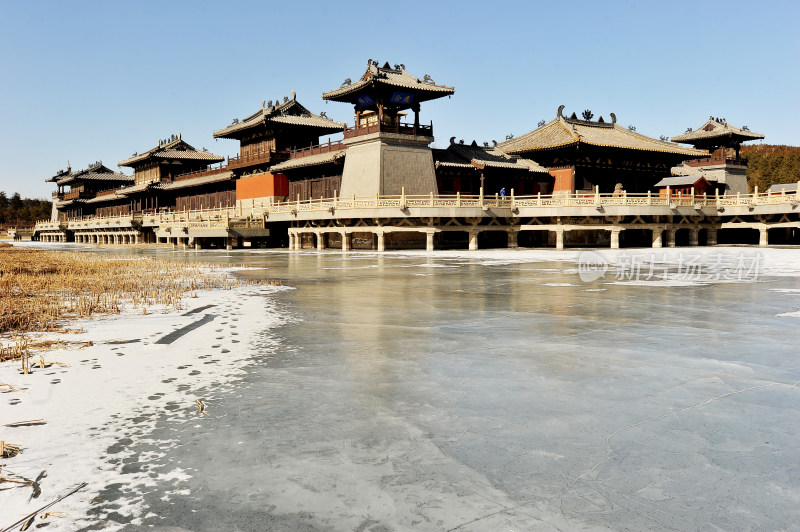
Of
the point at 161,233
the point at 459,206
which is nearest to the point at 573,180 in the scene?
the point at 459,206

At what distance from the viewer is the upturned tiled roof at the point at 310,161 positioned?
4072 centimetres

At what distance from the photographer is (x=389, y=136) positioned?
1476 inches

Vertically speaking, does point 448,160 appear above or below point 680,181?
above

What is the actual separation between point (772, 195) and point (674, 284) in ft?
90.3

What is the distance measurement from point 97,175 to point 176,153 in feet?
75.7

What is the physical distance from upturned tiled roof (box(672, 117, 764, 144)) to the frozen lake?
49439mm

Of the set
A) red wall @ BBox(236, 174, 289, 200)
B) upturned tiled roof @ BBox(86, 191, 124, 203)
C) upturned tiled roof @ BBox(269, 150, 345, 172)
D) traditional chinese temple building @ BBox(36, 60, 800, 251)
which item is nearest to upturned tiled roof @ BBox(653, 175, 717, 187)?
traditional chinese temple building @ BBox(36, 60, 800, 251)

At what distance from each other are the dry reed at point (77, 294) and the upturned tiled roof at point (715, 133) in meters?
48.5

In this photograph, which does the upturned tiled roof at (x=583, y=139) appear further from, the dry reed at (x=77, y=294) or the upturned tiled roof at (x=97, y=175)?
the upturned tiled roof at (x=97, y=175)

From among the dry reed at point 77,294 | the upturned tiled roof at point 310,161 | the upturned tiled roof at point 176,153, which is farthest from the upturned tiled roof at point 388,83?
the upturned tiled roof at point 176,153

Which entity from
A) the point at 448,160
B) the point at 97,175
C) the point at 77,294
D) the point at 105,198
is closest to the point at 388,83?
the point at 448,160

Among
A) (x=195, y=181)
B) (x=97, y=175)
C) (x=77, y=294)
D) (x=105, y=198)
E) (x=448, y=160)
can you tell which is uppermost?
(x=97, y=175)

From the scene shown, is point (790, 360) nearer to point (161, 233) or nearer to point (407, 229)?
point (407, 229)

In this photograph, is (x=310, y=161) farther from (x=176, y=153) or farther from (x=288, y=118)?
(x=176, y=153)
